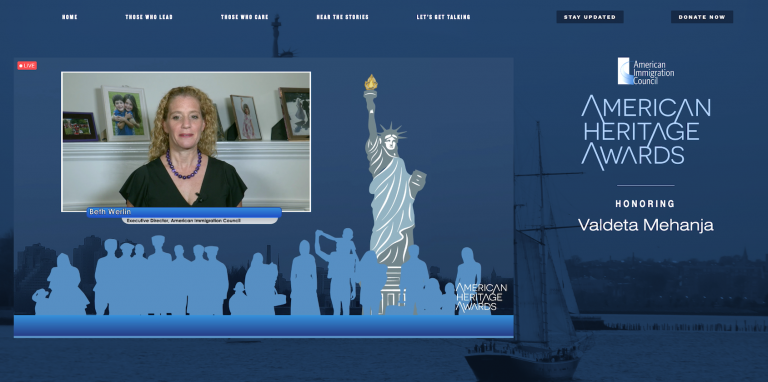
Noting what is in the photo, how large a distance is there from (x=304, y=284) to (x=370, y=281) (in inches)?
36.4

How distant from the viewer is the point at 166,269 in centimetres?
972

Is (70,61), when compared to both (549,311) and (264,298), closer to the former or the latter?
(264,298)

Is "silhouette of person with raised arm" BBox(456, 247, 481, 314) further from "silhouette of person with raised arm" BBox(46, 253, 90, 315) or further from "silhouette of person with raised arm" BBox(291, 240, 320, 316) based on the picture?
"silhouette of person with raised arm" BBox(46, 253, 90, 315)

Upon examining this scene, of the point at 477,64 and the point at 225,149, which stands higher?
the point at 477,64

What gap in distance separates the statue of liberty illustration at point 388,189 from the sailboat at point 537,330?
360 centimetres

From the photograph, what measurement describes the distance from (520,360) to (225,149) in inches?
442

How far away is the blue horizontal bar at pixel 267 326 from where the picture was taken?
31.3ft

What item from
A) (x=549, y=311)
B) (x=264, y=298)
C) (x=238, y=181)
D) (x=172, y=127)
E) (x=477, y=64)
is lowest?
(x=549, y=311)

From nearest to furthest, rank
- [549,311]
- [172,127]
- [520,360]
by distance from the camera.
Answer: [172,127], [549,311], [520,360]

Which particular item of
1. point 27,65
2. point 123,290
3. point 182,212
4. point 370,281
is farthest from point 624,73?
point 27,65

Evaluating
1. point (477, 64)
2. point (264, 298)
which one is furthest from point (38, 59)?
point (477, 64)

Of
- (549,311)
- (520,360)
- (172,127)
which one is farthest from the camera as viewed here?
(520,360)

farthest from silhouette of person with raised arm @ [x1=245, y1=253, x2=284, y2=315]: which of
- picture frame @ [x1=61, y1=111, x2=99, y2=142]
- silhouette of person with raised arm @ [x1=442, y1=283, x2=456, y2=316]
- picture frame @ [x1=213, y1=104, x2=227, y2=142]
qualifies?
picture frame @ [x1=61, y1=111, x2=99, y2=142]

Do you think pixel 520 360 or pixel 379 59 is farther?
pixel 520 360
